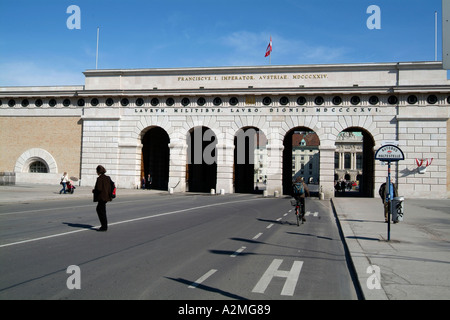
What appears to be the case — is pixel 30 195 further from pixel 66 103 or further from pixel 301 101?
pixel 301 101

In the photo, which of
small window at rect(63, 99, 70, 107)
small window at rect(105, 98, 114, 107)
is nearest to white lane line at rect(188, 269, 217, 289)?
small window at rect(105, 98, 114, 107)

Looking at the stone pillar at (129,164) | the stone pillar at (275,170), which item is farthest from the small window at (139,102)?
the stone pillar at (275,170)

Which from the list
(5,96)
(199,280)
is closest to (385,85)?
(199,280)

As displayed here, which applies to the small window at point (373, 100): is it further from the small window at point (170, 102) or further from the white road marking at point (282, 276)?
the white road marking at point (282, 276)

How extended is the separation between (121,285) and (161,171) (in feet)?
133

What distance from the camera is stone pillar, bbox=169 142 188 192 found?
1516 inches

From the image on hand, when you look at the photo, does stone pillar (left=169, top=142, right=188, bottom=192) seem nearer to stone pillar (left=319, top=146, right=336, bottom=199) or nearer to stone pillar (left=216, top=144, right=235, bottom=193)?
stone pillar (left=216, top=144, right=235, bottom=193)

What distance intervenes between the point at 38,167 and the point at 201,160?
1686 cm

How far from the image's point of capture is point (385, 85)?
Result: 114 feet

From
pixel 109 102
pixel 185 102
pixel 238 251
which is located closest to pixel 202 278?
pixel 238 251

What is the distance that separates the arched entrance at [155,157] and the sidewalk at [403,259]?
1202 inches

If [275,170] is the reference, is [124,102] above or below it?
above

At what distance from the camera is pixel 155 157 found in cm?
4509

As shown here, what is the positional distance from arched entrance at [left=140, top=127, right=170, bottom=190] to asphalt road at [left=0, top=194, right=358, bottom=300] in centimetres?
2871
